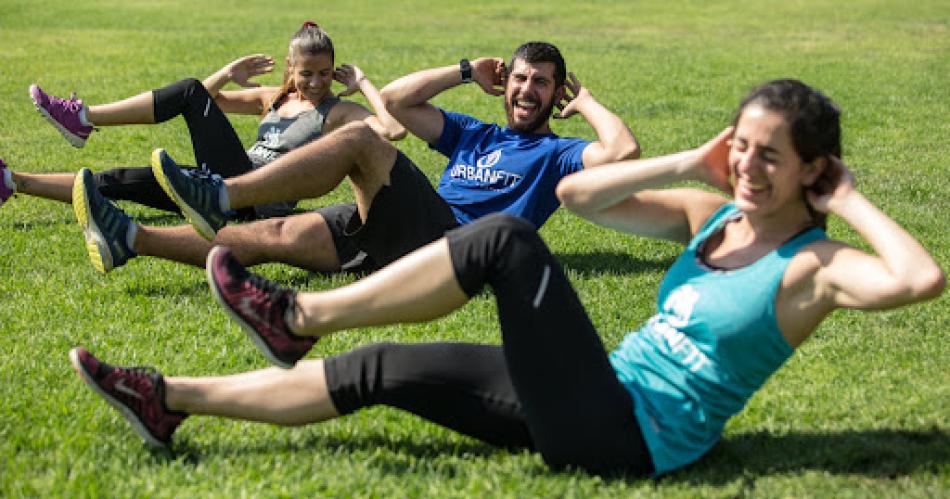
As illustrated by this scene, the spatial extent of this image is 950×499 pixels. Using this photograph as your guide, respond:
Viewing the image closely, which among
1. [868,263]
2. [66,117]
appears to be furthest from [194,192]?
[66,117]

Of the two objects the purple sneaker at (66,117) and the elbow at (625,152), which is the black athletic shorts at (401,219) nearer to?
the elbow at (625,152)

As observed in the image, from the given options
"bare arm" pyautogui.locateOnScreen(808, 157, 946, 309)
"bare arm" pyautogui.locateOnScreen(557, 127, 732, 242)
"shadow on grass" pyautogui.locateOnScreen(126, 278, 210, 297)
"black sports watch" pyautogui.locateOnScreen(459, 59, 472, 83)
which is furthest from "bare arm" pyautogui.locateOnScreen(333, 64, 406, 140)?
"bare arm" pyautogui.locateOnScreen(808, 157, 946, 309)

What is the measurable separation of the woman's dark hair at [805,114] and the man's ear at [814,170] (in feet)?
0.06

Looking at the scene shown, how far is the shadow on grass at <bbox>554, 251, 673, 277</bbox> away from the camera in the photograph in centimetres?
822

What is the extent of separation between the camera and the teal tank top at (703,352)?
4336 mm

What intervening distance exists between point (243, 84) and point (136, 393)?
5.76 m

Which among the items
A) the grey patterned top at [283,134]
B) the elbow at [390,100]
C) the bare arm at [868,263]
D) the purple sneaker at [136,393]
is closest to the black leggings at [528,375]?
the purple sneaker at [136,393]

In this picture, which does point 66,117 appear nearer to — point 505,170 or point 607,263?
point 505,170

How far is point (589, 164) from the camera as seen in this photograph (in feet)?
25.2

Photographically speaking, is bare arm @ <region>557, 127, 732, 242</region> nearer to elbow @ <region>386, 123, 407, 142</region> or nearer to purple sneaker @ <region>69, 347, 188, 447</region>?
purple sneaker @ <region>69, 347, 188, 447</region>

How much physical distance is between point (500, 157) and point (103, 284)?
2.75 m

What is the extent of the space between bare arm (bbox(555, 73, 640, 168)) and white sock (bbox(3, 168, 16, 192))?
3997mm

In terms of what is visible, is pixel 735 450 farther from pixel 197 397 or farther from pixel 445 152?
pixel 445 152

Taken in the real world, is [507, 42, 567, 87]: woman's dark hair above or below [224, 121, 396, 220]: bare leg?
above
